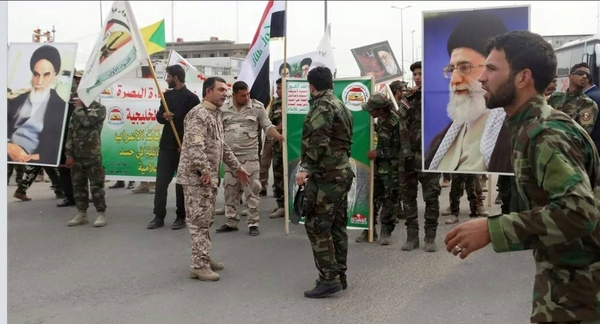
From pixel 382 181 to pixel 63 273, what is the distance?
3604 millimetres

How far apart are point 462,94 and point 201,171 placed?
2607mm

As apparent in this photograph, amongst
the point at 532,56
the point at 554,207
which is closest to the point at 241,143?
the point at 532,56

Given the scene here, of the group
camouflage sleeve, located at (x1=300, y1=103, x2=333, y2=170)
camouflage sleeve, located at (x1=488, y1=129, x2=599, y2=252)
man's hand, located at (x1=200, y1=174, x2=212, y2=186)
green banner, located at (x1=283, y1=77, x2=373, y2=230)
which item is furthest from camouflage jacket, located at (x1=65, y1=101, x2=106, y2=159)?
camouflage sleeve, located at (x1=488, y1=129, x2=599, y2=252)

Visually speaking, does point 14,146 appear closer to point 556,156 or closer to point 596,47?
point 556,156

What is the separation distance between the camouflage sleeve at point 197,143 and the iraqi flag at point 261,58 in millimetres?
2304

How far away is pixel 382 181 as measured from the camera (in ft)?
21.9

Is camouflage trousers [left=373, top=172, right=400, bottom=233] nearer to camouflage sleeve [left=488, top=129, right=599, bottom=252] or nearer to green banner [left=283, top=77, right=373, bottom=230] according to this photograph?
green banner [left=283, top=77, right=373, bottom=230]

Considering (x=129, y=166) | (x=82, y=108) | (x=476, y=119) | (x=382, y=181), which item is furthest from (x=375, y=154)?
(x=129, y=166)

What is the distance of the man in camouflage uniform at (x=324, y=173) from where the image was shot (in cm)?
473

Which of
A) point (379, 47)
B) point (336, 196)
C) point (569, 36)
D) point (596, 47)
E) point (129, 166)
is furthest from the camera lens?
point (569, 36)

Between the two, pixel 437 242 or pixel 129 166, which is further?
pixel 129 166

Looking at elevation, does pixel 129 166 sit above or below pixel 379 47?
below

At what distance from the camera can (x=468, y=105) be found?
5.49m

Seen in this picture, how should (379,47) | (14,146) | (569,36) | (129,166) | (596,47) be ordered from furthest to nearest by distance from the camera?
1. (569,36)
2. (379,47)
3. (129,166)
4. (596,47)
5. (14,146)
